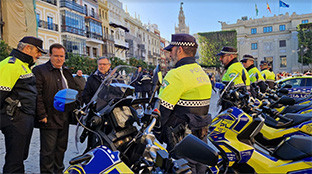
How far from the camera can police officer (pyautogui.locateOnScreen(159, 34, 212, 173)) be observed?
236 cm

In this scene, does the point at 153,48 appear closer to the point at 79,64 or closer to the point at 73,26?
the point at 73,26

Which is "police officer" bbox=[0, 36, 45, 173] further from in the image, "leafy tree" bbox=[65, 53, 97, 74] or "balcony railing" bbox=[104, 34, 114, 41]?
"balcony railing" bbox=[104, 34, 114, 41]

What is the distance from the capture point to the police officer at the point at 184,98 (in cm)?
236

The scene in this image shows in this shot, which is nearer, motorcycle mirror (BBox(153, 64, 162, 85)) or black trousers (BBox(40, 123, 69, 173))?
motorcycle mirror (BBox(153, 64, 162, 85))

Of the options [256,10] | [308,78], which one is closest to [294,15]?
[256,10]

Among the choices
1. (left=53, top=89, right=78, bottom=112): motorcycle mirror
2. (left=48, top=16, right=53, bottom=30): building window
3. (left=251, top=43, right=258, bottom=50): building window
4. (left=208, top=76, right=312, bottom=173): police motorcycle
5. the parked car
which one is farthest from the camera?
(left=251, top=43, right=258, bottom=50): building window

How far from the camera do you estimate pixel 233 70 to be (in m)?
4.65

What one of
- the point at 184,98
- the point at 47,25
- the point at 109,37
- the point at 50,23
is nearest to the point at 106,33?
the point at 109,37

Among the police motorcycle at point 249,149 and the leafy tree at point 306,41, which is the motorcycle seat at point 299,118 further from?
the leafy tree at point 306,41

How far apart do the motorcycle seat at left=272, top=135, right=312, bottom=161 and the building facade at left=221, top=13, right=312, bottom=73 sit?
63.8 meters

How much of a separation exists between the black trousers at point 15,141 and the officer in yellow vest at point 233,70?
335 centimetres

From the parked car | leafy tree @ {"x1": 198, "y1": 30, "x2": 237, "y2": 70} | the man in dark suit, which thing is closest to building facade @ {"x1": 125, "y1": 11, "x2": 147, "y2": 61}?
leafy tree @ {"x1": 198, "y1": 30, "x2": 237, "y2": 70}

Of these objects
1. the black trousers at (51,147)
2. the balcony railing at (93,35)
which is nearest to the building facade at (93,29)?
the balcony railing at (93,35)

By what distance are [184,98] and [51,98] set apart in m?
2.23
